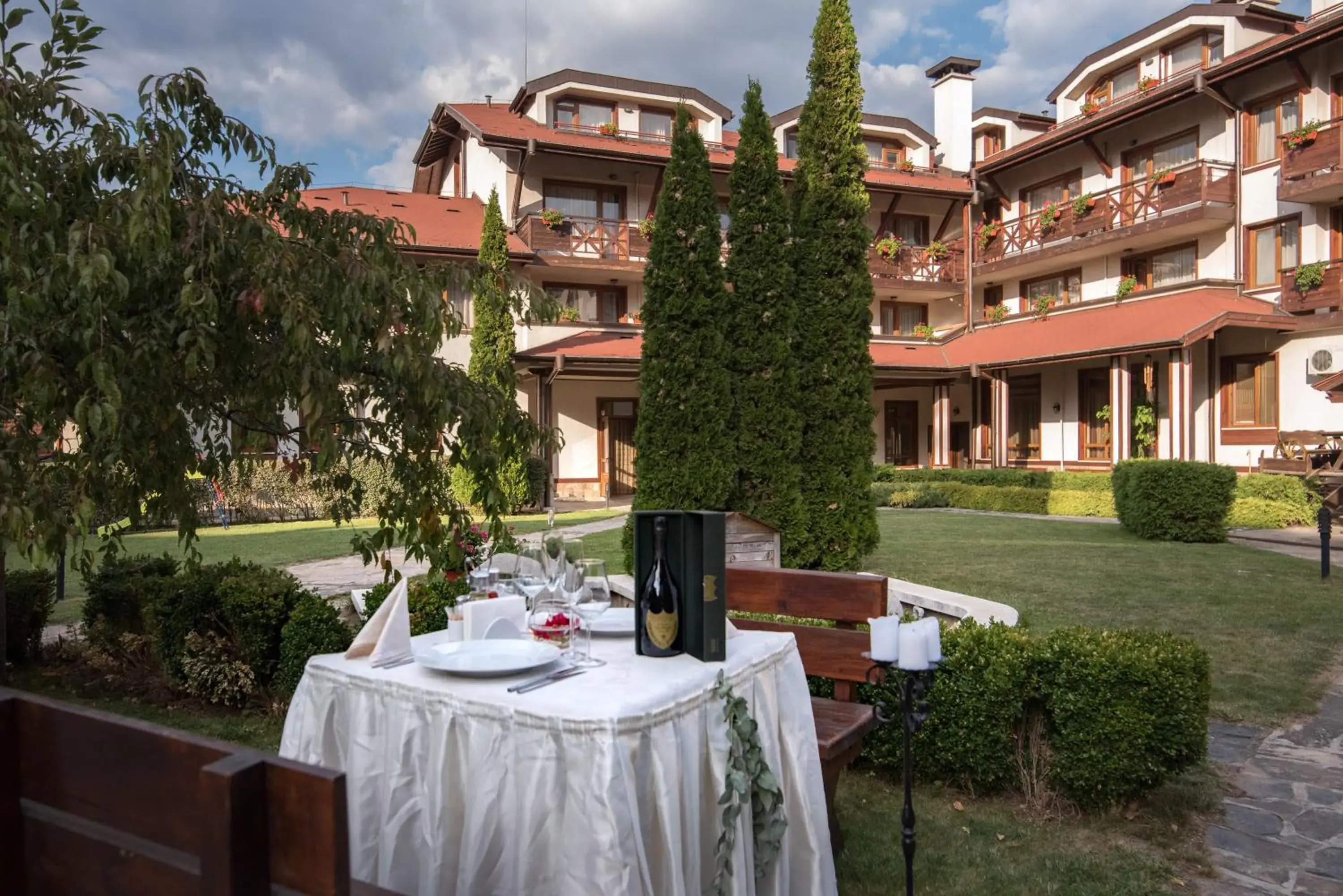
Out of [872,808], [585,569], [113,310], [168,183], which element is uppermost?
[168,183]

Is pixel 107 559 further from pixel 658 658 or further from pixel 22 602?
pixel 658 658

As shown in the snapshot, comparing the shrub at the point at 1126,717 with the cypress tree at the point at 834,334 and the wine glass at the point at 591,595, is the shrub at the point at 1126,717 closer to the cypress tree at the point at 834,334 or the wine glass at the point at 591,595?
the wine glass at the point at 591,595

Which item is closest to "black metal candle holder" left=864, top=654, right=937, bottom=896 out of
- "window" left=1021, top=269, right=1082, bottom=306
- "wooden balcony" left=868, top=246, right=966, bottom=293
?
"window" left=1021, top=269, right=1082, bottom=306

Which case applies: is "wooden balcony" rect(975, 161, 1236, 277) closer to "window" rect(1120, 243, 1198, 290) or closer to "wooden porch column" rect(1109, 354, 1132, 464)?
"window" rect(1120, 243, 1198, 290)

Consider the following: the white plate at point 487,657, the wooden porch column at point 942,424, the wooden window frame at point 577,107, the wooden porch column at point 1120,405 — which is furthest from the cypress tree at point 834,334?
the wooden window frame at point 577,107

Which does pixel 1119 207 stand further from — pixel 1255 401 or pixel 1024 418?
pixel 1024 418

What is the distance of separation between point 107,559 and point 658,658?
364cm

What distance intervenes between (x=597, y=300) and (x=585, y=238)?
1779 millimetres

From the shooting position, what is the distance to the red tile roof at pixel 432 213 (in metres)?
20.5

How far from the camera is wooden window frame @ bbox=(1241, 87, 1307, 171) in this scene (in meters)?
17.5

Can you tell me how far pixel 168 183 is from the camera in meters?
2.57

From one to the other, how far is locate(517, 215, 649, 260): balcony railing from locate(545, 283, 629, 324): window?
103 centimetres

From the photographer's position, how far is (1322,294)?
1662 cm

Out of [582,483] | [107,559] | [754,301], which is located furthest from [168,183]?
[582,483]
